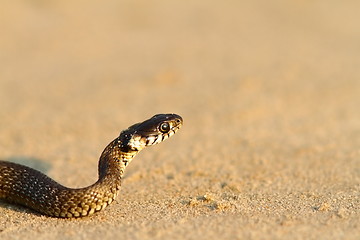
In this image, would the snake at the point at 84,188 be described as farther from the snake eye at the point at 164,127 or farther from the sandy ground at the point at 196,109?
the sandy ground at the point at 196,109

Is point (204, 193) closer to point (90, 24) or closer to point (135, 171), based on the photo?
point (135, 171)

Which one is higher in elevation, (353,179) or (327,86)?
(327,86)

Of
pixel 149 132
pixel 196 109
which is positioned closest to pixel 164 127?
pixel 149 132

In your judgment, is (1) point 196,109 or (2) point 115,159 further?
(1) point 196,109

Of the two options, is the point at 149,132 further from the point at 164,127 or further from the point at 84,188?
the point at 84,188

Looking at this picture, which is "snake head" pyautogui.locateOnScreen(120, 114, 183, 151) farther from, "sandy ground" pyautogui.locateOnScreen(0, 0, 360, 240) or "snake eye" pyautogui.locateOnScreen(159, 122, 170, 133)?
"sandy ground" pyautogui.locateOnScreen(0, 0, 360, 240)

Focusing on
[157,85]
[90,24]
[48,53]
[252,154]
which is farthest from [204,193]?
[90,24]

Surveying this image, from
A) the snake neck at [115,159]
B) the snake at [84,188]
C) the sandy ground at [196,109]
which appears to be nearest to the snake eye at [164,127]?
the snake at [84,188]
